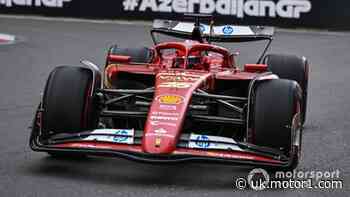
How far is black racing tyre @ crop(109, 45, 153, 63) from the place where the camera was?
10.6 meters

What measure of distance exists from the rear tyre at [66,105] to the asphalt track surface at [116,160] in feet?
1.07

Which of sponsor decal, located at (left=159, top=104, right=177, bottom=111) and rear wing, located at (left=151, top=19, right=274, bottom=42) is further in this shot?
rear wing, located at (left=151, top=19, right=274, bottom=42)

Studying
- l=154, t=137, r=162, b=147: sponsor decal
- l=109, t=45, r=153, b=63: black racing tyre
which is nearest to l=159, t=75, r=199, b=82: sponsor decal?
l=154, t=137, r=162, b=147: sponsor decal

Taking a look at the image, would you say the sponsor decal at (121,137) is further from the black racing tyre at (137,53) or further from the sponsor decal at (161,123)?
the black racing tyre at (137,53)

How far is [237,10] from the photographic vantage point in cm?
2180

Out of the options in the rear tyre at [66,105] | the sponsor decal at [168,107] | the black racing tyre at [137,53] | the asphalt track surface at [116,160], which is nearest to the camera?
the asphalt track surface at [116,160]

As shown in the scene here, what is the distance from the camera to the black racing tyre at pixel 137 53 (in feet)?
34.8

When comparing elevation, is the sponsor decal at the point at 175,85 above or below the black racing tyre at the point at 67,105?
above

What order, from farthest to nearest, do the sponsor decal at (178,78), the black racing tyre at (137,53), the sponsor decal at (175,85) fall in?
the black racing tyre at (137,53) → the sponsor decal at (178,78) → the sponsor decal at (175,85)

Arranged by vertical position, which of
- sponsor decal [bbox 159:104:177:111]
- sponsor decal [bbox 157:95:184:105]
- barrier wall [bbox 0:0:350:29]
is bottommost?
barrier wall [bbox 0:0:350:29]

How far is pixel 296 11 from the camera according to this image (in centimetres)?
2159

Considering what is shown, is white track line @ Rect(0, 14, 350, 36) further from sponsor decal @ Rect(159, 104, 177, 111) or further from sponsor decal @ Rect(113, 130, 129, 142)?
sponsor decal @ Rect(113, 130, 129, 142)

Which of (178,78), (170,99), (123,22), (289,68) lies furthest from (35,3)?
(170,99)

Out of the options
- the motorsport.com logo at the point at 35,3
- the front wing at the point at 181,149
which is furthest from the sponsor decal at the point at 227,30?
the motorsport.com logo at the point at 35,3
